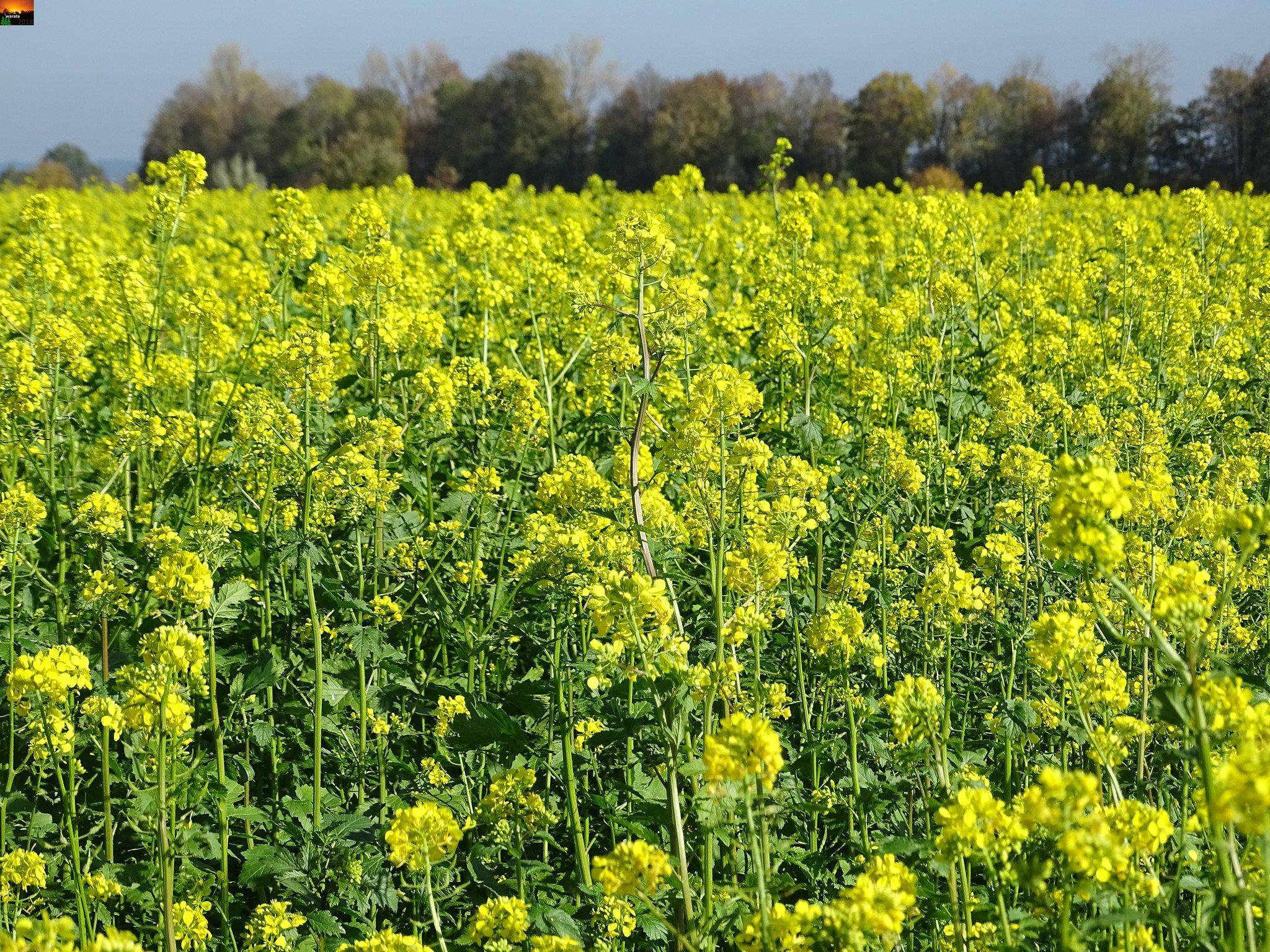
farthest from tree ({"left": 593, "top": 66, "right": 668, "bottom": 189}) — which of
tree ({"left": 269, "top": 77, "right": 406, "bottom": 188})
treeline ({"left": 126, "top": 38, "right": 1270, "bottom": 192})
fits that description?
tree ({"left": 269, "top": 77, "right": 406, "bottom": 188})

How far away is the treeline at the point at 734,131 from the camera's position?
3744cm

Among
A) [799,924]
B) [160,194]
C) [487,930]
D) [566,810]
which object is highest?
[160,194]

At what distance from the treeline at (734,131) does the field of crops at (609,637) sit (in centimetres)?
2570

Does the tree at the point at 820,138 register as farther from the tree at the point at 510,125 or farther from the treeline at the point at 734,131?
the tree at the point at 510,125

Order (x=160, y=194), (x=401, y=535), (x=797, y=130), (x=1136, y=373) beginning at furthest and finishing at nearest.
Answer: (x=797, y=130), (x=1136, y=373), (x=160, y=194), (x=401, y=535)

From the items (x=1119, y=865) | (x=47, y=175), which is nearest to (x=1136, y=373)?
(x=1119, y=865)

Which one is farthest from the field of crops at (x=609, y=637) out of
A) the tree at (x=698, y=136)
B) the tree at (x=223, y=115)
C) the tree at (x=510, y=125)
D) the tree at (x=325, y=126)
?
the tree at (x=223, y=115)

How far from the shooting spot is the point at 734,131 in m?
52.1

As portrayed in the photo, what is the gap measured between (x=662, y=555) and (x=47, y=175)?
4205 centimetres

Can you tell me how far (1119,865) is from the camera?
2.04m

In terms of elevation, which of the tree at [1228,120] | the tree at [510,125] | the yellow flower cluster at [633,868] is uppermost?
the tree at [510,125]

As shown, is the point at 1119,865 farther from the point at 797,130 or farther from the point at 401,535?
the point at 797,130

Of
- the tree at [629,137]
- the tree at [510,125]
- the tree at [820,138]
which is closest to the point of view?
the tree at [820,138]

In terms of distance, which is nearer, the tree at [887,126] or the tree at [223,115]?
the tree at [887,126]
